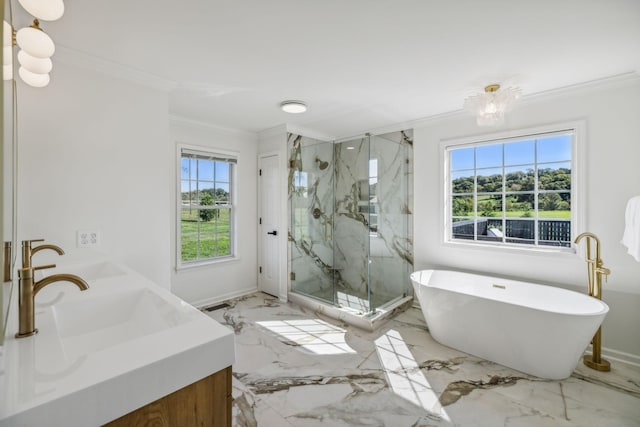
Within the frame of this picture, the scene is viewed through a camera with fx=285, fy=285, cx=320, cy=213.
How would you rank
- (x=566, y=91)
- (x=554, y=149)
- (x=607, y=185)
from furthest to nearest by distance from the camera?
(x=554, y=149) < (x=566, y=91) < (x=607, y=185)

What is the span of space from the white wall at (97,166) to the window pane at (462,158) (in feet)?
10.1

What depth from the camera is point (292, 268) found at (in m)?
3.88

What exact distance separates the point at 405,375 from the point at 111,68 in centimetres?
318

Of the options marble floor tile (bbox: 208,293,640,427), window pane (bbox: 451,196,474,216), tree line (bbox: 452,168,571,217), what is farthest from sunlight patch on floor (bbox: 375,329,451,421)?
tree line (bbox: 452,168,571,217)

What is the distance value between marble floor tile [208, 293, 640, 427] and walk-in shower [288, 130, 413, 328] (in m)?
0.80

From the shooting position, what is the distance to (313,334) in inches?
114

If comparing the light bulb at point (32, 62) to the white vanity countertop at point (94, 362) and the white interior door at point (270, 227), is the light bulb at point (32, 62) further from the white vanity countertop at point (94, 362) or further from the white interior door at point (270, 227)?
the white interior door at point (270, 227)

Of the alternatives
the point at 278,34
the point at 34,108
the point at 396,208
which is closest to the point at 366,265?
the point at 396,208

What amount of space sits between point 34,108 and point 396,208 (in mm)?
3430

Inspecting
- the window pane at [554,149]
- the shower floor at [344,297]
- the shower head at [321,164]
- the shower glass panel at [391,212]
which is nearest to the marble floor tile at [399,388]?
the shower floor at [344,297]

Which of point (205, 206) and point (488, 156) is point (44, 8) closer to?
point (205, 206)

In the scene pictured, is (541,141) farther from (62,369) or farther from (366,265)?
(62,369)

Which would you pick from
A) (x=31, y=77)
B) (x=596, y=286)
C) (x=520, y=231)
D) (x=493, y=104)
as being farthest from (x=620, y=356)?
(x=31, y=77)

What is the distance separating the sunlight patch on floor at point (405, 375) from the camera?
6.26 feet
